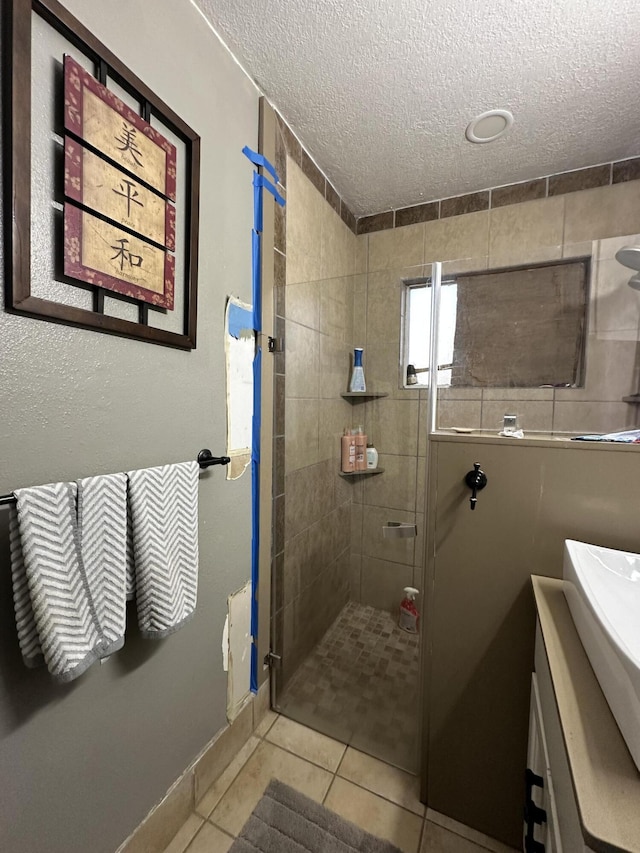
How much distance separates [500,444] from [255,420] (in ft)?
2.76

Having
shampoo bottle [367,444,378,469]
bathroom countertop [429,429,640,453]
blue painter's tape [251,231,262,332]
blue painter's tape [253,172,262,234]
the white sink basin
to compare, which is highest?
blue painter's tape [253,172,262,234]

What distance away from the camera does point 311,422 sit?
159 cm

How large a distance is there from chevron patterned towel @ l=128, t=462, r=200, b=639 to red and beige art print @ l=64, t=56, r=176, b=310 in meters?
0.45

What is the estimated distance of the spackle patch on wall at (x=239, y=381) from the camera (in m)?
1.16

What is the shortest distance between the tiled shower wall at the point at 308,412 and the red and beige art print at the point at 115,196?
0.55m

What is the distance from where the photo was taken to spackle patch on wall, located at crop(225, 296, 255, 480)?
1.16 metres

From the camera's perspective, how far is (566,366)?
1252 mm

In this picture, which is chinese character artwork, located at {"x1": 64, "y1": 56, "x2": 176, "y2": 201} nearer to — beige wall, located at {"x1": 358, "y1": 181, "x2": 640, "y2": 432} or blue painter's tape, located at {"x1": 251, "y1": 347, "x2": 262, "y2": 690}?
blue painter's tape, located at {"x1": 251, "y1": 347, "x2": 262, "y2": 690}

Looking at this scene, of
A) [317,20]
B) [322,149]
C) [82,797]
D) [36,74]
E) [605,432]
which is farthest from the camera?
[322,149]

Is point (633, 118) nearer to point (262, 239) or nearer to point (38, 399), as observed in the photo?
point (262, 239)

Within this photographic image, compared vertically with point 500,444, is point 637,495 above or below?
below

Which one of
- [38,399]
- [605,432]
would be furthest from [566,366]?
[38,399]

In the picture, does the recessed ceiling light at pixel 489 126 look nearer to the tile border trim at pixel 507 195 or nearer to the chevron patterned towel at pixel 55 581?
the tile border trim at pixel 507 195

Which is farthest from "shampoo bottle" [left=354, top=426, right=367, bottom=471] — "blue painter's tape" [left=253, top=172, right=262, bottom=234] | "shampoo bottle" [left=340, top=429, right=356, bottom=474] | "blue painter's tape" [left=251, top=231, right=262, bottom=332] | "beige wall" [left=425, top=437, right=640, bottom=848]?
"blue painter's tape" [left=253, top=172, right=262, bottom=234]
